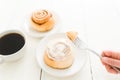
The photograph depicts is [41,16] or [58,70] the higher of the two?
[41,16]

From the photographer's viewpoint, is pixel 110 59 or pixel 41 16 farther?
pixel 41 16

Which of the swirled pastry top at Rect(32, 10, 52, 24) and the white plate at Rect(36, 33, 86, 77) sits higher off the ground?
the swirled pastry top at Rect(32, 10, 52, 24)

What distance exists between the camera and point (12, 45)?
529 millimetres

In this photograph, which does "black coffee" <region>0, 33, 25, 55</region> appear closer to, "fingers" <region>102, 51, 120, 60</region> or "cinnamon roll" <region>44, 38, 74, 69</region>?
"cinnamon roll" <region>44, 38, 74, 69</region>

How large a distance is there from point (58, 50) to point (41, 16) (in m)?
0.15

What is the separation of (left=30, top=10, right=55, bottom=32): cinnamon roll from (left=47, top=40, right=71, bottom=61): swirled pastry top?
0.30ft

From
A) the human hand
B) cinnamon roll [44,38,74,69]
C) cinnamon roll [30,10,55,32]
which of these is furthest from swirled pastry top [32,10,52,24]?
the human hand

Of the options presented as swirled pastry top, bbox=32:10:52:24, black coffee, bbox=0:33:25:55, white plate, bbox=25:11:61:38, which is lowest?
black coffee, bbox=0:33:25:55

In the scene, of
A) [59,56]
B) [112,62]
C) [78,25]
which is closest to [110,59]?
[112,62]

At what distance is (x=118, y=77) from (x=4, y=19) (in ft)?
1.37

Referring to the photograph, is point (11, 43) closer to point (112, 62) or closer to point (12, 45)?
point (12, 45)

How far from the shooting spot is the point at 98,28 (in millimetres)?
630

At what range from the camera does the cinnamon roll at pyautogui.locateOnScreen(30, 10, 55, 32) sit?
0.59 m

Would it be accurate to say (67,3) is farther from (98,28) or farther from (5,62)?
(5,62)
